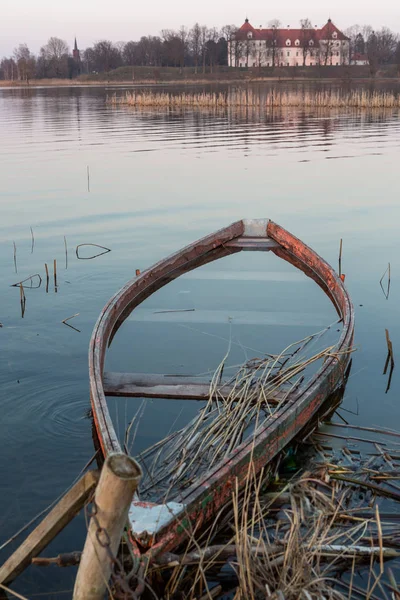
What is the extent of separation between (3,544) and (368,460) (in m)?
2.92

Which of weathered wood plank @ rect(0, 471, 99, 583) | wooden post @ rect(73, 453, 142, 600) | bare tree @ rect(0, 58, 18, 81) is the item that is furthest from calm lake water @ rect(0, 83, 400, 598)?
bare tree @ rect(0, 58, 18, 81)

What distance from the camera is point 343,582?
13.1 feet

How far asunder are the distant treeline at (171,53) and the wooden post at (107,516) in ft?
389

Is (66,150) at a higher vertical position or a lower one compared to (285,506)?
higher

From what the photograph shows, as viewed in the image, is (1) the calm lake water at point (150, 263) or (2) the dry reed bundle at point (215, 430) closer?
(2) the dry reed bundle at point (215, 430)

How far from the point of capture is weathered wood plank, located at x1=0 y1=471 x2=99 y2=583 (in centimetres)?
333

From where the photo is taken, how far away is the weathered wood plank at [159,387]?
5.95 meters

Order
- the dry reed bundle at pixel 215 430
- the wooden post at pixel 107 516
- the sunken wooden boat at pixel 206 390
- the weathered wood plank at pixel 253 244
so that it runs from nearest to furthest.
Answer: the wooden post at pixel 107 516
the sunken wooden boat at pixel 206 390
the dry reed bundle at pixel 215 430
the weathered wood plank at pixel 253 244

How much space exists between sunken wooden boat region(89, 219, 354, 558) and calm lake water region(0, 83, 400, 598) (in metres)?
0.23

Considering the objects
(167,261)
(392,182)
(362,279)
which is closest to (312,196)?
(392,182)

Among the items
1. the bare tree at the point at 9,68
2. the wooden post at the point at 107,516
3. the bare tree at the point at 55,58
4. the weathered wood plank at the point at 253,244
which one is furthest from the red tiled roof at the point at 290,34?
the wooden post at the point at 107,516

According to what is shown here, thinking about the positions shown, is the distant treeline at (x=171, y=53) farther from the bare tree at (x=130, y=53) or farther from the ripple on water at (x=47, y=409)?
the ripple on water at (x=47, y=409)

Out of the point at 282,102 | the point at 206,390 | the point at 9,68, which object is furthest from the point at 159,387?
the point at 9,68

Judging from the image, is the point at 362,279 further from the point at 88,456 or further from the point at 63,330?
the point at 88,456
